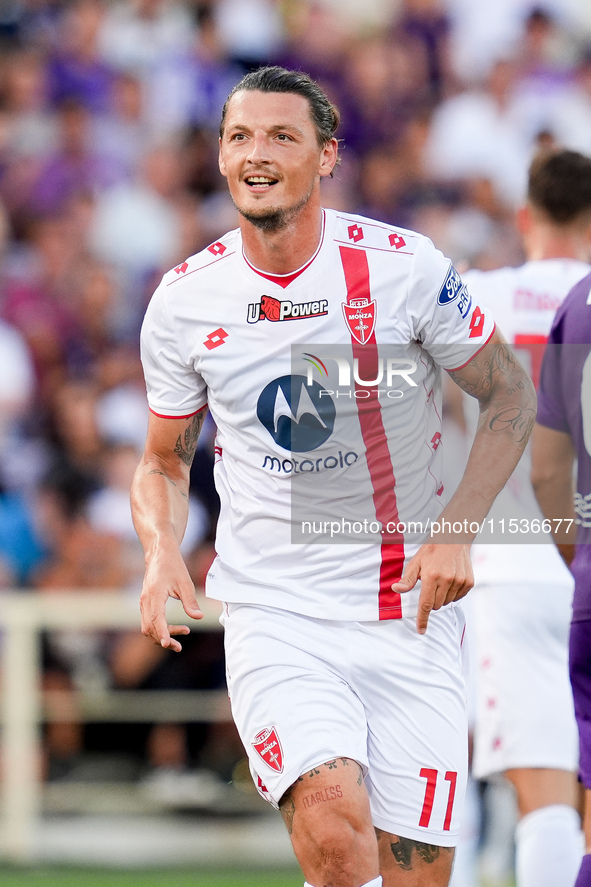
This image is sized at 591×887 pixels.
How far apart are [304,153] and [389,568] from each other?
3.96 feet

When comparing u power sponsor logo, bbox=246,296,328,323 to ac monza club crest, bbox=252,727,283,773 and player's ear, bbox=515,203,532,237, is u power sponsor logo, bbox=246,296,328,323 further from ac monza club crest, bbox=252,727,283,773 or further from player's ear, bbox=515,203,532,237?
player's ear, bbox=515,203,532,237

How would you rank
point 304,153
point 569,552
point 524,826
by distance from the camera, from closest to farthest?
point 304,153 → point 569,552 → point 524,826

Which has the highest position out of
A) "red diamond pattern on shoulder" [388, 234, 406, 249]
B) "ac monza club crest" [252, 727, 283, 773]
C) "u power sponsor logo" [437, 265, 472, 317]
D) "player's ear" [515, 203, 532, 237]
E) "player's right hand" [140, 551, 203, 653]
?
"player's ear" [515, 203, 532, 237]

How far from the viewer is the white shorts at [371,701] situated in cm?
371

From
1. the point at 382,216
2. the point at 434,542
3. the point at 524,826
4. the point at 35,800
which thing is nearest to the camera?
the point at 434,542

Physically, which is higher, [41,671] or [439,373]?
[439,373]

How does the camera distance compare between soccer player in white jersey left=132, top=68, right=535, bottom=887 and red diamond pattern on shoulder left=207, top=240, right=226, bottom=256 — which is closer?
soccer player in white jersey left=132, top=68, right=535, bottom=887

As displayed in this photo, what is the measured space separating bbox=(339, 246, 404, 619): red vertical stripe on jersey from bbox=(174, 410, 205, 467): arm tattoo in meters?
0.51

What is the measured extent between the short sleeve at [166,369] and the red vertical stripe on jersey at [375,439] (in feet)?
1.60

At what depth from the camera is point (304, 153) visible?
3.88m

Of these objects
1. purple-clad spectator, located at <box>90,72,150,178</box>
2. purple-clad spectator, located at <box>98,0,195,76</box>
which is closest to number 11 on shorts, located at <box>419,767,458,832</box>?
purple-clad spectator, located at <box>90,72,150,178</box>

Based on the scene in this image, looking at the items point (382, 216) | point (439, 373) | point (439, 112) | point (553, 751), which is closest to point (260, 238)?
point (439, 373)

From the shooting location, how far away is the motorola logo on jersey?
3.89m

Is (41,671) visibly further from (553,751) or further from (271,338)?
(271,338)
